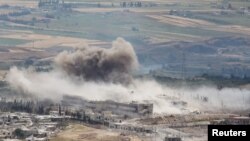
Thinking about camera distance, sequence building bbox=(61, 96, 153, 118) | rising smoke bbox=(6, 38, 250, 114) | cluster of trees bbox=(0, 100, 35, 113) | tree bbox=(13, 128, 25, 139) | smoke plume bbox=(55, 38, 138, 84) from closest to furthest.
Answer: tree bbox=(13, 128, 25, 139), building bbox=(61, 96, 153, 118), cluster of trees bbox=(0, 100, 35, 113), rising smoke bbox=(6, 38, 250, 114), smoke plume bbox=(55, 38, 138, 84)

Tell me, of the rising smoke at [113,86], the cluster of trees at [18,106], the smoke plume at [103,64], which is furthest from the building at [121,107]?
the smoke plume at [103,64]

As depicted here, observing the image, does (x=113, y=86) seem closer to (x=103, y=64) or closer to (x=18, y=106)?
(x=103, y=64)

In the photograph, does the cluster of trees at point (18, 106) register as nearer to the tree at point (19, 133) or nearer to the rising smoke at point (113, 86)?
the rising smoke at point (113, 86)

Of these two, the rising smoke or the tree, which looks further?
the rising smoke

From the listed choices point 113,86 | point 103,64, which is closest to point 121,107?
point 113,86

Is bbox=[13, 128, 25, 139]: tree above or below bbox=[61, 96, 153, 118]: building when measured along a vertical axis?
below

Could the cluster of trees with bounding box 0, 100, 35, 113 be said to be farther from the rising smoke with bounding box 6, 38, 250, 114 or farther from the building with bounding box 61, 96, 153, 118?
the building with bounding box 61, 96, 153, 118

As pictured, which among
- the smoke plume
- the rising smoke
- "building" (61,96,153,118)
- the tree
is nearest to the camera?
the tree

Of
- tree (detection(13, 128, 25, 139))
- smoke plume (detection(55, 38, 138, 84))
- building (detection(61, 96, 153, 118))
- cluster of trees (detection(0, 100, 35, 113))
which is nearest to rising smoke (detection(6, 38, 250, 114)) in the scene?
smoke plume (detection(55, 38, 138, 84))
